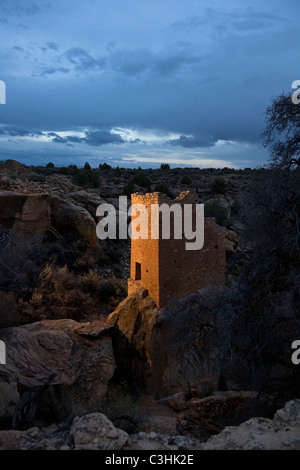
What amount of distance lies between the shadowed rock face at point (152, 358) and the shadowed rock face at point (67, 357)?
0.73m

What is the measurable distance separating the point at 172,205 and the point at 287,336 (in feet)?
15.1

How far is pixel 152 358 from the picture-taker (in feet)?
26.8

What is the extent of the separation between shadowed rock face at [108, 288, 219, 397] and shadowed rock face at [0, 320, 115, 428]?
0.73 meters

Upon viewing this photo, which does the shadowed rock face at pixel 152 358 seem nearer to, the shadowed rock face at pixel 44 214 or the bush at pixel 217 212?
the shadowed rock face at pixel 44 214

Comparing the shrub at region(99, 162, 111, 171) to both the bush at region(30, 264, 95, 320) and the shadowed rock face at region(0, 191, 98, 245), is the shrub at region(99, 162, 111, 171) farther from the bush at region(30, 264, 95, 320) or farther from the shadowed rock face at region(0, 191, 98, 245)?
the bush at region(30, 264, 95, 320)

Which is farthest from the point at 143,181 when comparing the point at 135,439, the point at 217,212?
the point at 135,439

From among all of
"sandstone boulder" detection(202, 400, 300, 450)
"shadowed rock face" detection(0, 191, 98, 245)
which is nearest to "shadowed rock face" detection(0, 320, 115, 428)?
"sandstone boulder" detection(202, 400, 300, 450)

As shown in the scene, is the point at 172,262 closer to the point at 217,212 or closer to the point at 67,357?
the point at 67,357

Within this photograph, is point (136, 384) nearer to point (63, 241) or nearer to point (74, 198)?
point (63, 241)

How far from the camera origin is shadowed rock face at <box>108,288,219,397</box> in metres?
7.69

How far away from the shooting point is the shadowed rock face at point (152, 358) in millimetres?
7688

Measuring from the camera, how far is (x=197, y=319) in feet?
17.6

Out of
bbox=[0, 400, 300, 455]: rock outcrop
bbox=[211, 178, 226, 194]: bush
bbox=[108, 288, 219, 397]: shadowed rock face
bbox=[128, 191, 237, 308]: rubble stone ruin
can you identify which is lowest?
bbox=[108, 288, 219, 397]: shadowed rock face

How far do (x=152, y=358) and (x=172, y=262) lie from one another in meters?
2.79
